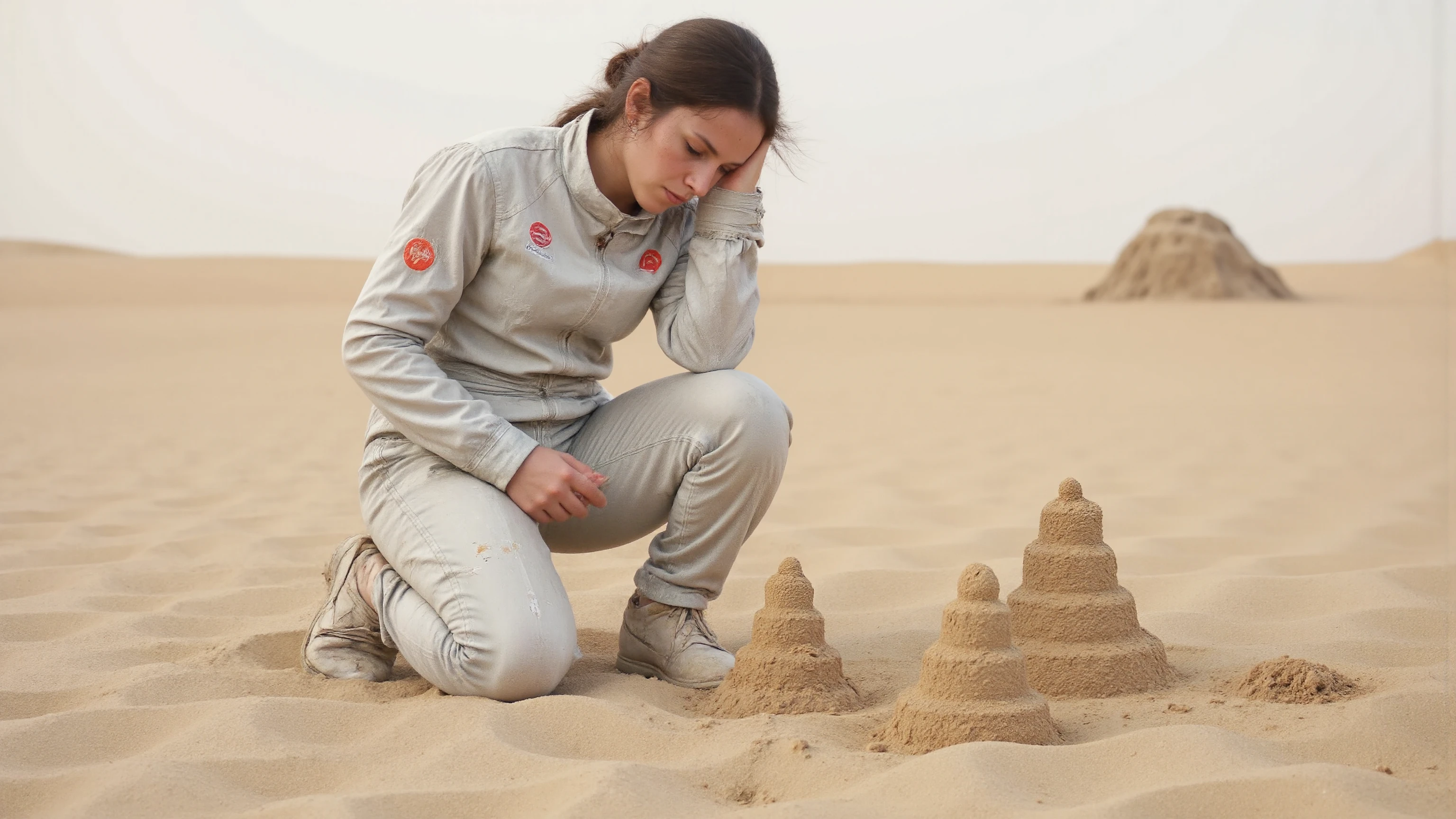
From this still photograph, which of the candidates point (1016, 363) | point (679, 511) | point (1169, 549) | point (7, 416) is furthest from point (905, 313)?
point (679, 511)

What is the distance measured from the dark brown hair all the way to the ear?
1 centimetres

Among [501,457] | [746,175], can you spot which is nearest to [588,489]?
[501,457]

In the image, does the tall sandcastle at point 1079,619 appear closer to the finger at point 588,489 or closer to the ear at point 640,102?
the finger at point 588,489

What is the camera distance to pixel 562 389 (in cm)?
302

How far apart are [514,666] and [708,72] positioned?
134cm

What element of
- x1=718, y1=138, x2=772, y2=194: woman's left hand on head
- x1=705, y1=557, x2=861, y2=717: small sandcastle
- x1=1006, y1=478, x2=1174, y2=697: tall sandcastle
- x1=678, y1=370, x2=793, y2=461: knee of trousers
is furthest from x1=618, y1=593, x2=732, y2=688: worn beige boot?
x1=718, y1=138, x2=772, y2=194: woman's left hand on head

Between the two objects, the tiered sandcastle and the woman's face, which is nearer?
the tiered sandcastle

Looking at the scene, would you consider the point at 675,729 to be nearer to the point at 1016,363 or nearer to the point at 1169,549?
the point at 1169,549

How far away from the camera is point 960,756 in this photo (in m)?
2.05

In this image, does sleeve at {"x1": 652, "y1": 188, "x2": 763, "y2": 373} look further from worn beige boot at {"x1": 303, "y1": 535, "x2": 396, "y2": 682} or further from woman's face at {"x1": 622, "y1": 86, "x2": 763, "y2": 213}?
worn beige boot at {"x1": 303, "y1": 535, "x2": 396, "y2": 682}

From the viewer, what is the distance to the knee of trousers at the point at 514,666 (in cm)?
249

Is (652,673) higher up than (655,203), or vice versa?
(655,203)

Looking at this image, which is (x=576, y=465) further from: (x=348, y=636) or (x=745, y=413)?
(x=348, y=636)

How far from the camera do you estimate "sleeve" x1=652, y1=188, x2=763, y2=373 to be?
296 cm
